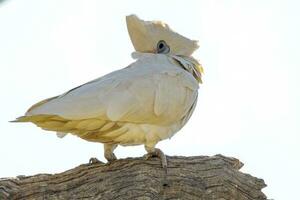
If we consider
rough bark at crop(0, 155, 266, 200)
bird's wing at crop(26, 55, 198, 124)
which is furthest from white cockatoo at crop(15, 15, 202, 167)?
rough bark at crop(0, 155, 266, 200)

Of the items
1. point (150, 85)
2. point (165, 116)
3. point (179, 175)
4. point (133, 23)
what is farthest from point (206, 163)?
point (133, 23)

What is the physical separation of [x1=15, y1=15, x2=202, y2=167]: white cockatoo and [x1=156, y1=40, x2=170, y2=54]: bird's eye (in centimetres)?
27

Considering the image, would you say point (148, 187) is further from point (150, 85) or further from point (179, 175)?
point (150, 85)

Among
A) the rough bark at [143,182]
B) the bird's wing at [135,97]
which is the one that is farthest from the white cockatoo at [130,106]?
the rough bark at [143,182]

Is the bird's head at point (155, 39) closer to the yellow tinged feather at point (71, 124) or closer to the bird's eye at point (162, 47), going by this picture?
the bird's eye at point (162, 47)

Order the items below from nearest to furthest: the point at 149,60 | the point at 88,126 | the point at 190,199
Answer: the point at 190,199
the point at 88,126
the point at 149,60

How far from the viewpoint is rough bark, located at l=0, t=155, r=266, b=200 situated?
13.7ft

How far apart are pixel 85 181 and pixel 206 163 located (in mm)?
1119

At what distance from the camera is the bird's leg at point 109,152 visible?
4.94m

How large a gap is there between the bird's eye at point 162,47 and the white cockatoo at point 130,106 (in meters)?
0.27

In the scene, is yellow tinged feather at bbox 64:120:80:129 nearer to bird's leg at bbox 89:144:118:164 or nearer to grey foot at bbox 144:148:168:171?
bird's leg at bbox 89:144:118:164

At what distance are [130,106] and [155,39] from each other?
1546 mm

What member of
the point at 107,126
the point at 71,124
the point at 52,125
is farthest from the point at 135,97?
the point at 52,125

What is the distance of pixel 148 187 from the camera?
13.8 feet
